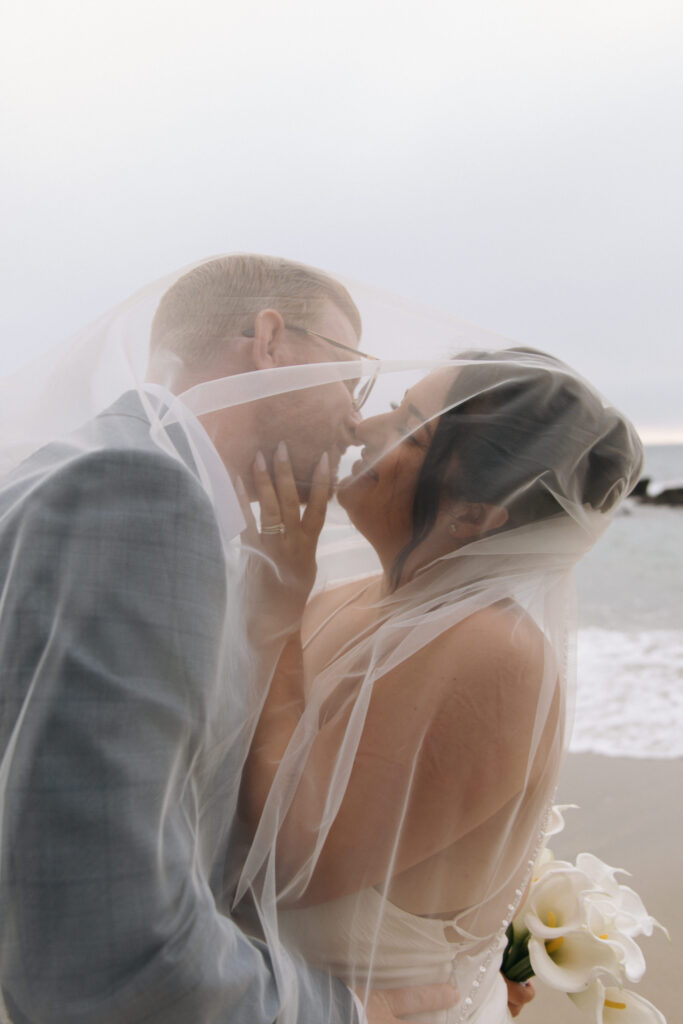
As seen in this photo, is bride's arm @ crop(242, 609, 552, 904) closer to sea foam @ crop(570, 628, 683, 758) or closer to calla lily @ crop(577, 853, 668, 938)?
calla lily @ crop(577, 853, 668, 938)

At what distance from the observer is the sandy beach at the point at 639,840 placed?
8.46 ft

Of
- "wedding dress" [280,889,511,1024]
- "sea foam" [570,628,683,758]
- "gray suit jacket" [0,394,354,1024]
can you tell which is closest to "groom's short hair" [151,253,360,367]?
"gray suit jacket" [0,394,354,1024]

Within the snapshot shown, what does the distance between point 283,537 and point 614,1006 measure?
4.43 feet

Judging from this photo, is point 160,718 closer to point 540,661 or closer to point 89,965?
point 89,965

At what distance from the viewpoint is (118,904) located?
86 centimetres

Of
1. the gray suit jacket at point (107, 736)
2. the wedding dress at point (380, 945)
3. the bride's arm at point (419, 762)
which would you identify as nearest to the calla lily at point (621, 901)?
the wedding dress at point (380, 945)

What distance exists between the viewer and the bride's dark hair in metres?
1.40

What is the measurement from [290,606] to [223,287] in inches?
24.0

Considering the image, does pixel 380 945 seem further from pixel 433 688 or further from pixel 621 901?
pixel 621 901

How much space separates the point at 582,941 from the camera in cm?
167

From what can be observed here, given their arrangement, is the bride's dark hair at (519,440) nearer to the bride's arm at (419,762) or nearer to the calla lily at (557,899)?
the bride's arm at (419,762)

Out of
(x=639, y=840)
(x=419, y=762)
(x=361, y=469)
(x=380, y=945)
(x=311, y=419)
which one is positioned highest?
(x=311, y=419)

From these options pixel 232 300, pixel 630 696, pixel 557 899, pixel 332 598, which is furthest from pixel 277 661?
pixel 630 696

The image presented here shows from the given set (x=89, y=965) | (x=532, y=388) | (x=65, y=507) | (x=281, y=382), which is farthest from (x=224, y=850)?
(x=532, y=388)
